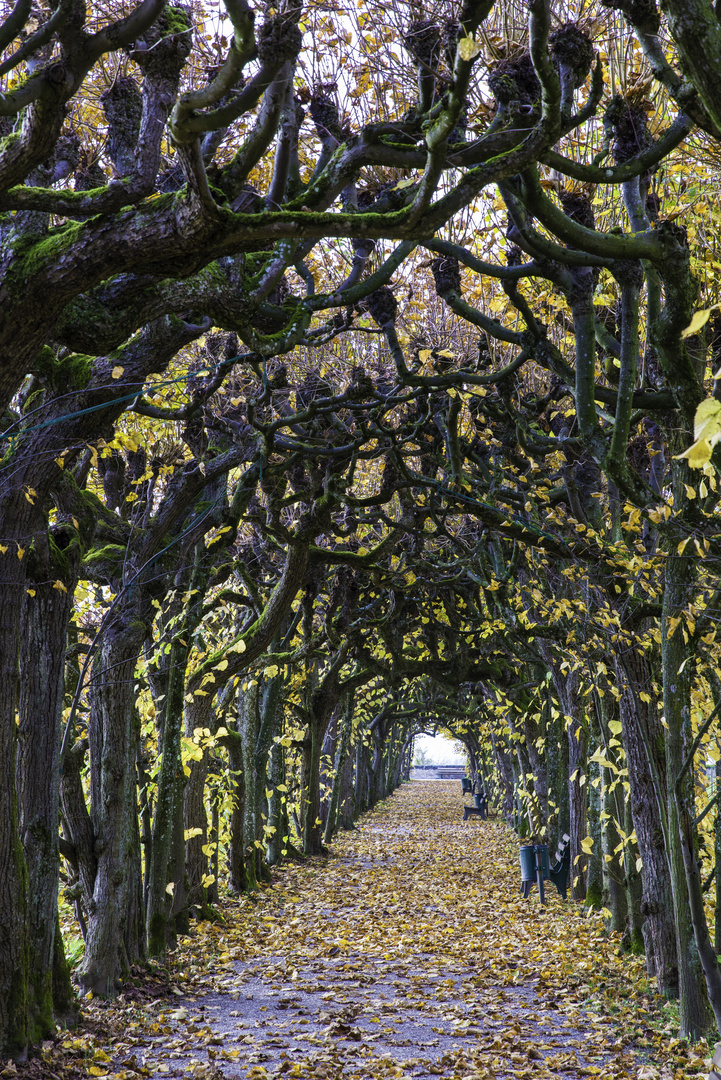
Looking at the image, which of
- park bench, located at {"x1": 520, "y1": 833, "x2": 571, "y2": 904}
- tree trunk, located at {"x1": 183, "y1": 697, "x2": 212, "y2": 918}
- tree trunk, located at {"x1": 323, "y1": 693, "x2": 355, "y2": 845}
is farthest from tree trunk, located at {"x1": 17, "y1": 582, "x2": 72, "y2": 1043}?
tree trunk, located at {"x1": 323, "y1": 693, "x2": 355, "y2": 845}

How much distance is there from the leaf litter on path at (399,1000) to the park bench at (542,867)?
0.32 meters

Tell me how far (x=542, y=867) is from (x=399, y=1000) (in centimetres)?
685

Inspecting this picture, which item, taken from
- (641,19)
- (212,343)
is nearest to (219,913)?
(212,343)

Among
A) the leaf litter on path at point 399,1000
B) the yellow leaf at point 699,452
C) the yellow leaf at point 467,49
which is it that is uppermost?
the yellow leaf at point 467,49

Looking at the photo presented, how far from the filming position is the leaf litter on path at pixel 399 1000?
6195 mm

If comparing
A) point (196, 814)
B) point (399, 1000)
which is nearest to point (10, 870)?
point (399, 1000)

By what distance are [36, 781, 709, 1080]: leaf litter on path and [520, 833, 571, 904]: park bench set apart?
12.6 inches

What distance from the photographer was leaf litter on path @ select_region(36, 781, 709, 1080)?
6195 millimetres

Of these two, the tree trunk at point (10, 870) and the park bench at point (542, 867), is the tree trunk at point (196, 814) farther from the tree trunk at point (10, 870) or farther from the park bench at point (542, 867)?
the tree trunk at point (10, 870)

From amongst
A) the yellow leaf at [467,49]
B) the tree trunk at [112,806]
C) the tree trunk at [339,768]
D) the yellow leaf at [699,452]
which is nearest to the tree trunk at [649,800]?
the tree trunk at [112,806]

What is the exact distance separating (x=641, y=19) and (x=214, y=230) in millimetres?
2436

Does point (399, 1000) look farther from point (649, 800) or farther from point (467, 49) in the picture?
point (467, 49)

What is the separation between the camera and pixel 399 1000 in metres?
8.36

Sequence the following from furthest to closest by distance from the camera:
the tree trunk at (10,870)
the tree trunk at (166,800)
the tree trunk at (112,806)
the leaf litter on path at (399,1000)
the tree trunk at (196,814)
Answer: the tree trunk at (196,814)
the tree trunk at (166,800)
the tree trunk at (112,806)
the leaf litter on path at (399,1000)
the tree trunk at (10,870)
